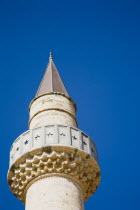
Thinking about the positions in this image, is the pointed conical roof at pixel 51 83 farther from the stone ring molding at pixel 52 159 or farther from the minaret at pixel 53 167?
the stone ring molding at pixel 52 159

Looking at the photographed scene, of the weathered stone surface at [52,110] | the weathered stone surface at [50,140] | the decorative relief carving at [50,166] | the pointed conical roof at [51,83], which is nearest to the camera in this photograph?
the decorative relief carving at [50,166]

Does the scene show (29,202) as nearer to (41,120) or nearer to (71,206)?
(71,206)

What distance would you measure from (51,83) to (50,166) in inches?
131

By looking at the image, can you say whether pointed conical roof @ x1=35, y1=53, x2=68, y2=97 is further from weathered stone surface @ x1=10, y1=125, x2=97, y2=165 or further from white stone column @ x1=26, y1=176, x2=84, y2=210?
white stone column @ x1=26, y1=176, x2=84, y2=210

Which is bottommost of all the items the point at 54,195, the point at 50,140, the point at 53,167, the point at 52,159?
the point at 54,195

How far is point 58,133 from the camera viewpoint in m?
9.13

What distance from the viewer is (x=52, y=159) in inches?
349

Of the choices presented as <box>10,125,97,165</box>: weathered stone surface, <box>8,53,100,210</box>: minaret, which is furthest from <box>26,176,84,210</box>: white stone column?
<box>10,125,97,165</box>: weathered stone surface

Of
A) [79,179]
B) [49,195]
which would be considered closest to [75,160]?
[79,179]

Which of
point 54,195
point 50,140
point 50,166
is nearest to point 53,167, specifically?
point 50,166

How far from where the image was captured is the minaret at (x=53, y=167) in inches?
329

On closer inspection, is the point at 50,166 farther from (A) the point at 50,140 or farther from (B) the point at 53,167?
(A) the point at 50,140

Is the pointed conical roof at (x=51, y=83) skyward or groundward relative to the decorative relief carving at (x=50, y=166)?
skyward

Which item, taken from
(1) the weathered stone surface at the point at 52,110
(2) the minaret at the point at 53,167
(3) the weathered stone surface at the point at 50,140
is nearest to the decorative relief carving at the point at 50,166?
(2) the minaret at the point at 53,167
